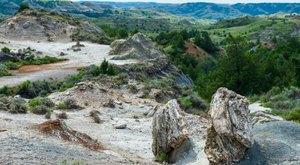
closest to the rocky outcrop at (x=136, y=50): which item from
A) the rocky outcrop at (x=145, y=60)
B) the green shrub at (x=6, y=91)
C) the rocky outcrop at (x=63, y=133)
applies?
the rocky outcrop at (x=145, y=60)

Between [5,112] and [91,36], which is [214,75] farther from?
[91,36]

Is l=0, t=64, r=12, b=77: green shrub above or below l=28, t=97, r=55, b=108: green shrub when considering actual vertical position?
below

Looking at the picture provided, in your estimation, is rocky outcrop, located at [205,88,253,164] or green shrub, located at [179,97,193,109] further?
green shrub, located at [179,97,193,109]

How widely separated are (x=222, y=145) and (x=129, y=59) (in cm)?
3215

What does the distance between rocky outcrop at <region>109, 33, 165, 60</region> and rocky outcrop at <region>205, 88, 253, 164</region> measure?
104 ft

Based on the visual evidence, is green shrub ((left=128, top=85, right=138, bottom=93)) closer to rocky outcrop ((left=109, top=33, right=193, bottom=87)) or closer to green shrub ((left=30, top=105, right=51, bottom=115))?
rocky outcrop ((left=109, top=33, right=193, bottom=87))

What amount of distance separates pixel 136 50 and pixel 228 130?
34050mm

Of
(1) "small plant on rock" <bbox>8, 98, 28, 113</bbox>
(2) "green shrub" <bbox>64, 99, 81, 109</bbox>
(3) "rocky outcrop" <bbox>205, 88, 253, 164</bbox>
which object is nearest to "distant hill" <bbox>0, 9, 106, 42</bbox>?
(2) "green shrub" <bbox>64, 99, 81, 109</bbox>

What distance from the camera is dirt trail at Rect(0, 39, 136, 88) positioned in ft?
121

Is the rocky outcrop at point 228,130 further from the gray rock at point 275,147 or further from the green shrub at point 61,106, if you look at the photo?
the green shrub at point 61,106

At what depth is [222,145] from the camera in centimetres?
1406

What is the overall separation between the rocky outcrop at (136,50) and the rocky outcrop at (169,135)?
30046 mm

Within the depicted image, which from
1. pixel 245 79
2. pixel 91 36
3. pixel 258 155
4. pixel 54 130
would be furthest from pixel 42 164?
pixel 91 36

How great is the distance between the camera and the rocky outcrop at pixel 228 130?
13.8 m
